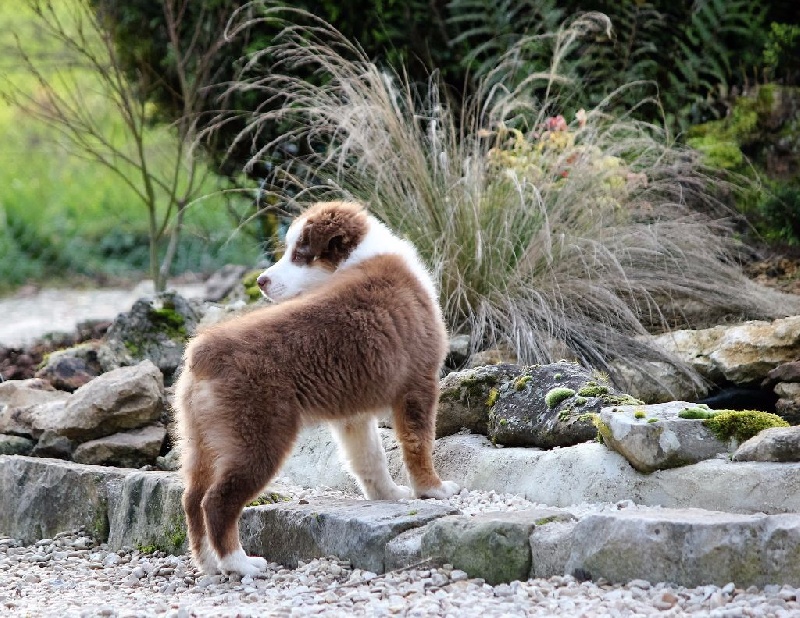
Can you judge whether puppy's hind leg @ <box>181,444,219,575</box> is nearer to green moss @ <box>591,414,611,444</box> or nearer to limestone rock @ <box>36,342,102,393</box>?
green moss @ <box>591,414,611,444</box>

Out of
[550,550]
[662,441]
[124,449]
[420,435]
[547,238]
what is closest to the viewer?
[550,550]

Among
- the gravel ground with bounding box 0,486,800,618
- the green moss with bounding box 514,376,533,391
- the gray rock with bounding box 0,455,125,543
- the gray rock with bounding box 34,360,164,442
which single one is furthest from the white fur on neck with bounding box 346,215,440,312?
the gray rock with bounding box 34,360,164,442

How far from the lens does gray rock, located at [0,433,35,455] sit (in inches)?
218

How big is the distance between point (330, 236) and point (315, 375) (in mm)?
887

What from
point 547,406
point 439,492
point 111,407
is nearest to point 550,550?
point 439,492

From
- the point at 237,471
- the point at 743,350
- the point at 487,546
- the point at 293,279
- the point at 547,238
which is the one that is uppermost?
the point at 293,279

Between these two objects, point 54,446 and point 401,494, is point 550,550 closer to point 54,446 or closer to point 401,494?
point 401,494

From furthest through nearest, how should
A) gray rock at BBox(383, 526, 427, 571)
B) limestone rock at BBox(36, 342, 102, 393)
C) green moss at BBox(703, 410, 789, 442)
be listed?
limestone rock at BBox(36, 342, 102, 393), green moss at BBox(703, 410, 789, 442), gray rock at BBox(383, 526, 427, 571)

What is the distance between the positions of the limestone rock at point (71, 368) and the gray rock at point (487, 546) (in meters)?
3.68

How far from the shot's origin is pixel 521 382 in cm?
468

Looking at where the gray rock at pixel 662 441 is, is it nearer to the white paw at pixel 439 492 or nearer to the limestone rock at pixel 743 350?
the white paw at pixel 439 492

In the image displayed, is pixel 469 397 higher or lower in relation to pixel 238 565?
lower

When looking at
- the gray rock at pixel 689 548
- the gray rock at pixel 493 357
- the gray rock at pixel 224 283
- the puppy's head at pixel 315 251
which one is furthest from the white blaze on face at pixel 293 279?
the gray rock at pixel 224 283

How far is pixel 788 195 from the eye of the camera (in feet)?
23.1
